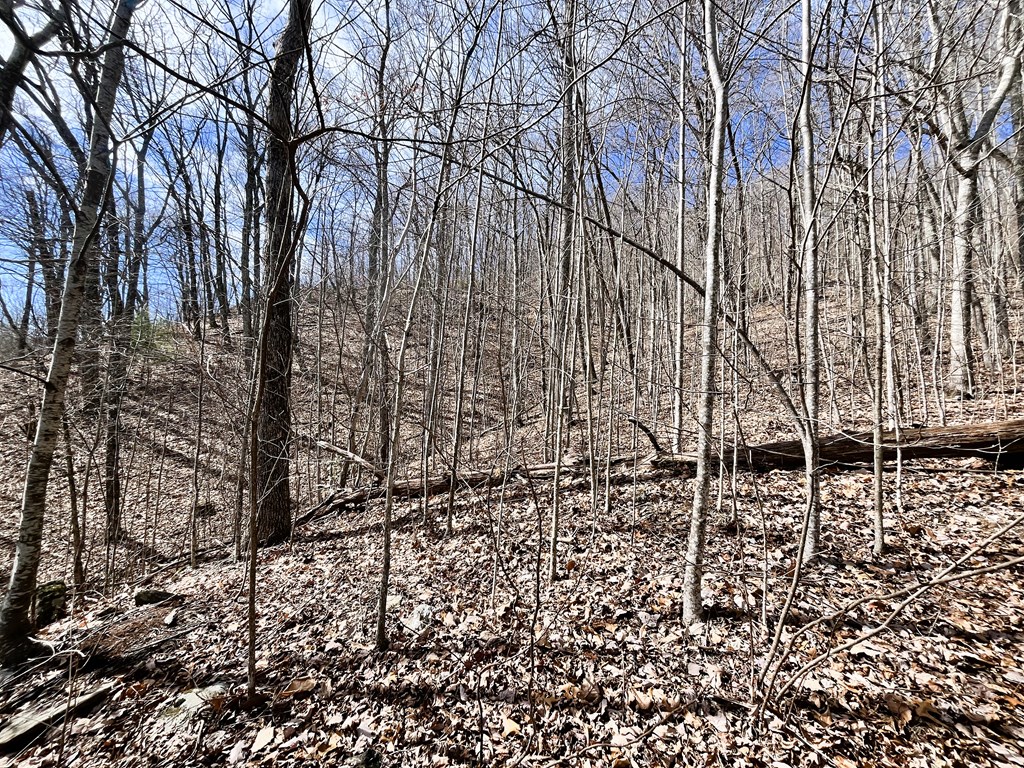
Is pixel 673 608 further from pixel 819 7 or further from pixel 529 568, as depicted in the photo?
pixel 819 7

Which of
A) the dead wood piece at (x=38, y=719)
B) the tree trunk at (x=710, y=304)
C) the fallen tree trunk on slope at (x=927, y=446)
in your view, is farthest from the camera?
the fallen tree trunk on slope at (x=927, y=446)

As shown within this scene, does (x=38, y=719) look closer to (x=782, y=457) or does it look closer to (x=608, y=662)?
(x=608, y=662)

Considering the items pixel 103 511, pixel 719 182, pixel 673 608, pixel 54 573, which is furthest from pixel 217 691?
pixel 103 511

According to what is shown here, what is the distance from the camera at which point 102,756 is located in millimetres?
2221

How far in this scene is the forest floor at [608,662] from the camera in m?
1.89

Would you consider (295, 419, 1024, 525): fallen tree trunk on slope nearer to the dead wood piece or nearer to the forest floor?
the forest floor

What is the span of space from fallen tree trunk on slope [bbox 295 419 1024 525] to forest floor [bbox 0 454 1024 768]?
1.29 ft

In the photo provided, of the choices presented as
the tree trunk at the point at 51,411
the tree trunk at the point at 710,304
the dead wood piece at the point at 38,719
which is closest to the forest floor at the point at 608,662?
the dead wood piece at the point at 38,719

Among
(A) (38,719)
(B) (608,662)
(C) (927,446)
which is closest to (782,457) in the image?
(C) (927,446)

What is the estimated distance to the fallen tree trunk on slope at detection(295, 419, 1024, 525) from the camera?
3887 millimetres

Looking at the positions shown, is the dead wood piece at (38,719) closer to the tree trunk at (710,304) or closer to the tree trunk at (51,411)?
the tree trunk at (51,411)

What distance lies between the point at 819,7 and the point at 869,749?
4206mm

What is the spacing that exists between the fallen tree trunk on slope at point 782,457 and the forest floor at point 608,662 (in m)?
0.39

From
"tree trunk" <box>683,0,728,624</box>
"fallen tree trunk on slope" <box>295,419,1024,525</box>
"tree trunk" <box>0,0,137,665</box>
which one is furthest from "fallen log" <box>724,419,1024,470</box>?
"tree trunk" <box>0,0,137,665</box>
